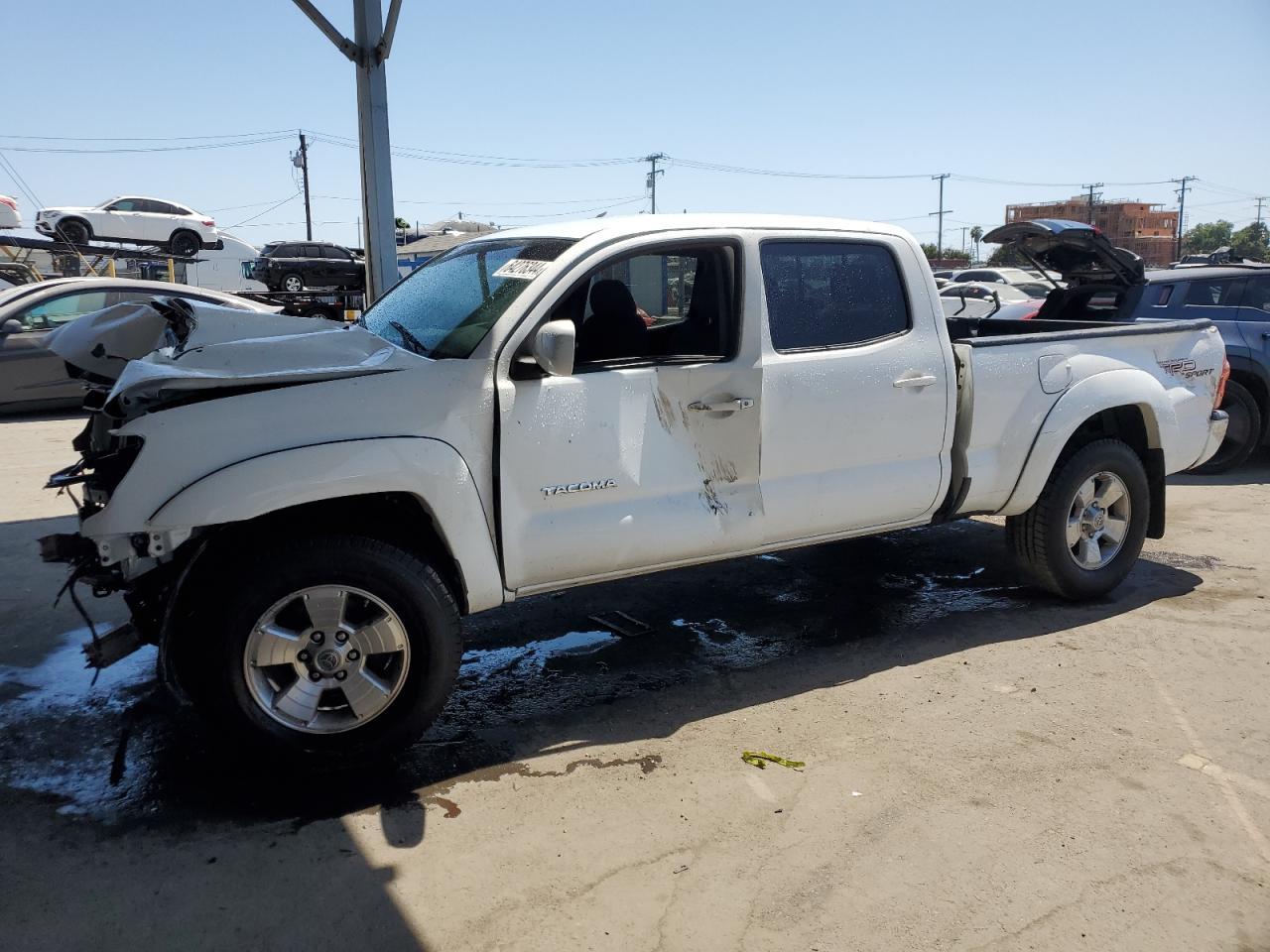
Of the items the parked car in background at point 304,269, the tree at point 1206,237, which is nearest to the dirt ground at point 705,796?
the parked car in background at point 304,269

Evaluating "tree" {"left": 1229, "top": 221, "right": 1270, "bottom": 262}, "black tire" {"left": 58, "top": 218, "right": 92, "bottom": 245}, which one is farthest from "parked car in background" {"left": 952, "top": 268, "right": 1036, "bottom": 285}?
"tree" {"left": 1229, "top": 221, "right": 1270, "bottom": 262}

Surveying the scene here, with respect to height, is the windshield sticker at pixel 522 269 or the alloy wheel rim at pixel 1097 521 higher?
the windshield sticker at pixel 522 269

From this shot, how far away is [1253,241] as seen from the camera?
3228 inches

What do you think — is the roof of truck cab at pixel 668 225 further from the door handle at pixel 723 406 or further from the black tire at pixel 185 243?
the black tire at pixel 185 243

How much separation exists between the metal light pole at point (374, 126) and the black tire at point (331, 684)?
600cm

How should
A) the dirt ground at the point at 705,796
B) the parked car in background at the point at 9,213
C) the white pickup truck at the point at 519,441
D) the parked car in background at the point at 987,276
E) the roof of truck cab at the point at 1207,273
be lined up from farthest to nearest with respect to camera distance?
the parked car in background at the point at 987,276 → the parked car in background at the point at 9,213 → the roof of truck cab at the point at 1207,273 → the white pickup truck at the point at 519,441 → the dirt ground at the point at 705,796

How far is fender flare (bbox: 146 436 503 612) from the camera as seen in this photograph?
308 cm

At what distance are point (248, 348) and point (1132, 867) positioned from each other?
3353 mm

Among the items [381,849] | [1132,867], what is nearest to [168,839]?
[381,849]

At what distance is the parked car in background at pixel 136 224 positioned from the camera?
26.0m

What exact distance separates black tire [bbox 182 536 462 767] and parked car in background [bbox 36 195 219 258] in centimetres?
2555

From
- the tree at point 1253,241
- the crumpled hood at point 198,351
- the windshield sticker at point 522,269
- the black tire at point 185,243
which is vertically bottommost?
the crumpled hood at point 198,351

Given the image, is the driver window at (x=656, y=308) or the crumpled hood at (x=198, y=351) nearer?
the crumpled hood at (x=198, y=351)

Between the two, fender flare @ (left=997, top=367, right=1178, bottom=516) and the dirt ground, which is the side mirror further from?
fender flare @ (left=997, top=367, right=1178, bottom=516)
